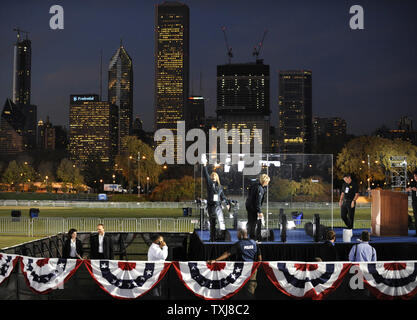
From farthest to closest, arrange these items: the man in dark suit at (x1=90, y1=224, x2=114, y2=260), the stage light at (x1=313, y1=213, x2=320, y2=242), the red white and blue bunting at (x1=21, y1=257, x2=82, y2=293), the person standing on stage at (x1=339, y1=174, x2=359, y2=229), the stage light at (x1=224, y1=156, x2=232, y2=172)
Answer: the person standing on stage at (x1=339, y1=174, x2=359, y2=229)
the stage light at (x1=224, y1=156, x2=232, y2=172)
the stage light at (x1=313, y1=213, x2=320, y2=242)
the man in dark suit at (x1=90, y1=224, x2=114, y2=260)
the red white and blue bunting at (x1=21, y1=257, x2=82, y2=293)

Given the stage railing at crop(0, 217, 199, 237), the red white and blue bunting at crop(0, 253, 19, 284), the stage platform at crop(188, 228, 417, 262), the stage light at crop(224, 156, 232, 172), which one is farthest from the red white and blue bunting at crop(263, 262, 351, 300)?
the stage railing at crop(0, 217, 199, 237)

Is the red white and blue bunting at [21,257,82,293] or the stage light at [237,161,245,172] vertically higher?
the stage light at [237,161,245,172]

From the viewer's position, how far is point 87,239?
16406 millimetres

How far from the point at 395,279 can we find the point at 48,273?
24.0ft

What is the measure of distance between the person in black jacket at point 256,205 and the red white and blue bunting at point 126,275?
4.16 meters

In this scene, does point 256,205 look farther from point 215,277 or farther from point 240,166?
point 215,277

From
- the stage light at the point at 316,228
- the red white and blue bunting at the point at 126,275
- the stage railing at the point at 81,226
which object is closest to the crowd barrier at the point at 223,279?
the red white and blue bunting at the point at 126,275

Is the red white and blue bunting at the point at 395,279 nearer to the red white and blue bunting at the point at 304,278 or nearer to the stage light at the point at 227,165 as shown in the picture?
the red white and blue bunting at the point at 304,278

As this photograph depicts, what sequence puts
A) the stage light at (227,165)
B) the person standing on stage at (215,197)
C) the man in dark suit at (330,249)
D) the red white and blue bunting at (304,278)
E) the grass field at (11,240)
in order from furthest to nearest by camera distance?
the grass field at (11,240), the stage light at (227,165), the person standing on stage at (215,197), the man in dark suit at (330,249), the red white and blue bunting at (304,278)

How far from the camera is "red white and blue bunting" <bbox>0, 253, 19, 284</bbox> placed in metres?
10.2

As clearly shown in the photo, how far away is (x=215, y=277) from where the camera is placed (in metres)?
9.80

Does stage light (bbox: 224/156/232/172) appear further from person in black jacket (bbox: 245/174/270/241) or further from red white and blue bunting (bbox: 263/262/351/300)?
red white and blue bunting (bbox: 263/262/351/300)

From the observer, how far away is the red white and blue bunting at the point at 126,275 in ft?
32.4
